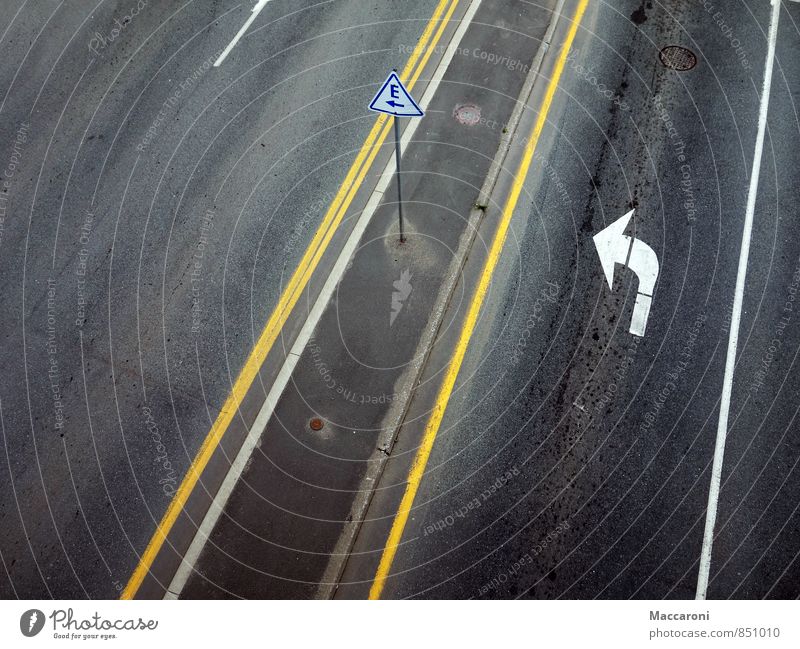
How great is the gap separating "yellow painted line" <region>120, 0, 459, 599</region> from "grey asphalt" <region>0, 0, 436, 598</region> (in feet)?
0.47

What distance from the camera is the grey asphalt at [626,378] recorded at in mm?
8031

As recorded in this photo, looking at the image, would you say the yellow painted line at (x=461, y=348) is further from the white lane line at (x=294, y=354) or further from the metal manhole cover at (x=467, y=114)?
the white lane line at (x=294, y=354)

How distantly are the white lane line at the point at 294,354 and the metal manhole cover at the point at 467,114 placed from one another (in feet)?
1.79

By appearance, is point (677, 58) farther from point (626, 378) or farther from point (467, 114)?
point (626, 378)

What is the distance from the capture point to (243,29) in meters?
12.2

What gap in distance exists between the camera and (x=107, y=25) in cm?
1236

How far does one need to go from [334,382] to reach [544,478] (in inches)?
121

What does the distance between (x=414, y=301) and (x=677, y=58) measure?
6.82 metres

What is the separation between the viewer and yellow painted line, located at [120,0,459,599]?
8.25 m

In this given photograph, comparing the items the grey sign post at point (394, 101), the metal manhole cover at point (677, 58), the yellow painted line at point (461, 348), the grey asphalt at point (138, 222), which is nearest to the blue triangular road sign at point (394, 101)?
the grey sign post at point (394, 101)

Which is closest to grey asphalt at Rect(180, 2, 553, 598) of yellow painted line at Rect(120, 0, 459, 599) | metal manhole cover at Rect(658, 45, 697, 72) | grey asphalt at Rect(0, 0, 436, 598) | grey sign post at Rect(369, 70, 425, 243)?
yellow painted line at Rect(120, 0, 459, 599)

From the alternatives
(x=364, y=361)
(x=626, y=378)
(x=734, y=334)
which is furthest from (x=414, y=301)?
(x=734, y=334)

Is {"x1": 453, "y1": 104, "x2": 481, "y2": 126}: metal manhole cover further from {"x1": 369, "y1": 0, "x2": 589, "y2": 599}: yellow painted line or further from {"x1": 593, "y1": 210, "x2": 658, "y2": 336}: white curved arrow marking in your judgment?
{"x1": 593, "y1": 210, "x2": 658, "y2": 336}: white curved arrow marking
